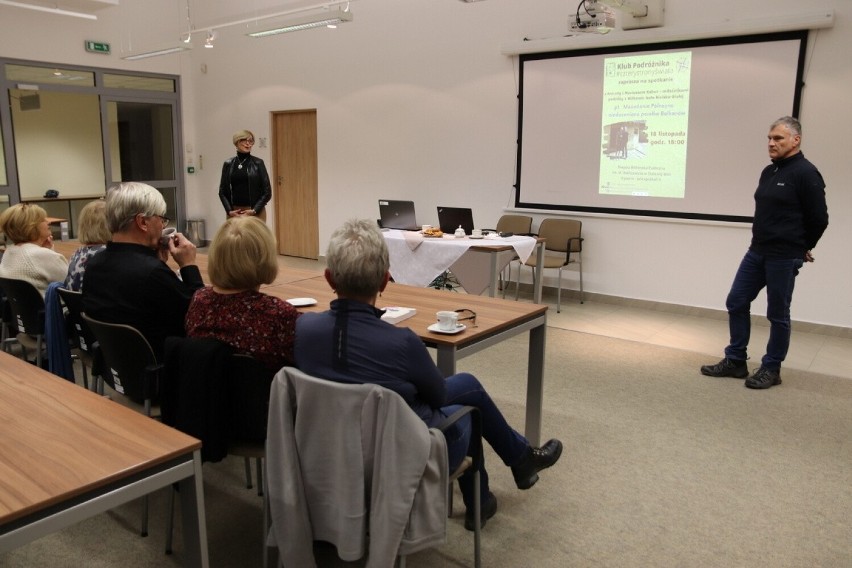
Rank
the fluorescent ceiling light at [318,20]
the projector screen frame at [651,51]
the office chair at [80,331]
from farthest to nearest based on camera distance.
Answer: the fluorescent ceiling light at [318,20]
the projector screen frame at [651,51]
the office chair at [80,331]

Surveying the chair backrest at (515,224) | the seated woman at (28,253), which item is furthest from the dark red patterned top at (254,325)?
the chair backrest at (515,224)

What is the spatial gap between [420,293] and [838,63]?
4027mm

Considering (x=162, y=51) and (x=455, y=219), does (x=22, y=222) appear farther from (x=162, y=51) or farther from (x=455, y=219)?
(x=162, y=51)

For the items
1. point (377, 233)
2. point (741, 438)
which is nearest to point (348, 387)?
point (377, 233)

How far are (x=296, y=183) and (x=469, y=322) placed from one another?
669cm

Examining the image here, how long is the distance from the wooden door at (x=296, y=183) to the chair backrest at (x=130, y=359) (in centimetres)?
654

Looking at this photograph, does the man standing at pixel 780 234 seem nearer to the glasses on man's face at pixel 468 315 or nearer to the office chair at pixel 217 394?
→ the glasses on man's face at pixel 468 315

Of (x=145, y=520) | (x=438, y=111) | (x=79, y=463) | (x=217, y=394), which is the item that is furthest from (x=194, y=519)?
(x=438, y=111)

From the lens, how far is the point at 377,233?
6.28 feet

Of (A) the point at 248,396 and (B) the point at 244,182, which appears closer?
(A) the point at 248,396

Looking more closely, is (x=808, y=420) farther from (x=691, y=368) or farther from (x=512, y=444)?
(x=512, y=444)

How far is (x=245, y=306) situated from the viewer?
202 centimetres

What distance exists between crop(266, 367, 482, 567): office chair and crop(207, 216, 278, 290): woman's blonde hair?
0.45 metres

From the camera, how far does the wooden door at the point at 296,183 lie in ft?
28.3
